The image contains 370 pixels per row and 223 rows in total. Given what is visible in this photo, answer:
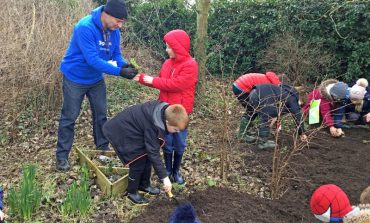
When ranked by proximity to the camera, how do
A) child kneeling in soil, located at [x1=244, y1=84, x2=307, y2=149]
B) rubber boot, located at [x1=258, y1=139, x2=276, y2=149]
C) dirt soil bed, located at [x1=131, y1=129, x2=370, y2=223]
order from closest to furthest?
dirt soil bed, located at [x1=131, y1=129, x2=370, y2=223], child kneeling in soil, located at [x1=244, y1=84, x2=307, y2=149], rubber boot, located at [x1=258, y1=139, x2=276, y2=149]

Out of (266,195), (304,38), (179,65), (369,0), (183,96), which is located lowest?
(266,195)

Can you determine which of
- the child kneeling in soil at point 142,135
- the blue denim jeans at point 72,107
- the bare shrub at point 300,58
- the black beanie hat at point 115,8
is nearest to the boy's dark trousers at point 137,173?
the child kneeling in soil at point 142,135

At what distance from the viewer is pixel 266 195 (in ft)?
15.5

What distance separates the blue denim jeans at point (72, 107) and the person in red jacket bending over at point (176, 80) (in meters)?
0.62

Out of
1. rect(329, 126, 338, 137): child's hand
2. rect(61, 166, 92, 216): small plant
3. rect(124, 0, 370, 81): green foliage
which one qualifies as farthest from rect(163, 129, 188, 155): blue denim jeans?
rect(329, 126, 338, 137): child's hand

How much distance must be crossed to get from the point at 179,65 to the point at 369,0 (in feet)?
16.1

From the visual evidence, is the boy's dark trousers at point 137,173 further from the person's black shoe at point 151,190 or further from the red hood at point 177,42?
the red hood at point 177,42

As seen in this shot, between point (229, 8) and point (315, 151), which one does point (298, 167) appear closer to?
point (315, 151)

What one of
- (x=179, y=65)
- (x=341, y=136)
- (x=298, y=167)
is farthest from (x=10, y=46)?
(x=341, y=136)

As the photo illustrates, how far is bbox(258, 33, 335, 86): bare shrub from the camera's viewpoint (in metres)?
8.17

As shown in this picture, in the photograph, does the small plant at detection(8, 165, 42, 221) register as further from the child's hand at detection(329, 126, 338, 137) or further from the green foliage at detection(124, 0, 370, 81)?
the child's hand at detection(329, 126, 338, 137)

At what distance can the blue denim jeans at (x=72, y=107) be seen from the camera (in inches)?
184

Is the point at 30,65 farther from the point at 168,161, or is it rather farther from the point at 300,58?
the point at 300,58

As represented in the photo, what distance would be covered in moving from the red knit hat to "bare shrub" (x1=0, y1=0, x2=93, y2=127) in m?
4.01
